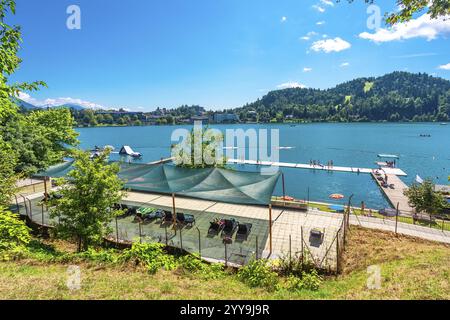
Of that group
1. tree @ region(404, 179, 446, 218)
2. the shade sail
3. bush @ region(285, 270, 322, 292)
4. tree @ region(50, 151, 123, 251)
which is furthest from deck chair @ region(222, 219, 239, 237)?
tree @ region(404, 179, 446, 218)

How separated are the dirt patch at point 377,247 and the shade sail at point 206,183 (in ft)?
12.2

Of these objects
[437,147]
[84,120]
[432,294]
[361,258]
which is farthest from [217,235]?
[84,120]

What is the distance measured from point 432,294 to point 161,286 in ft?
17.7

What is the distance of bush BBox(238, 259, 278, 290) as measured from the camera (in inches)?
270

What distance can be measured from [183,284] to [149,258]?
2334mm

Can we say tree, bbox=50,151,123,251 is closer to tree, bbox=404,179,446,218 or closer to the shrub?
the shrub

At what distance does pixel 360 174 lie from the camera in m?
37.3

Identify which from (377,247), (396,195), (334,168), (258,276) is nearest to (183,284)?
(258,276)

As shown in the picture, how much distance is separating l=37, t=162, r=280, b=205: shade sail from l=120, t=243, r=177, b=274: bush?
12.5ft

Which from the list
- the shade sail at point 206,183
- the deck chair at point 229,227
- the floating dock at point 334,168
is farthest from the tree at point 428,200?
the floating dock at point 334,168

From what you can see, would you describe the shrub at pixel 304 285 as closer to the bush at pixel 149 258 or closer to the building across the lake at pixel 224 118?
the bush at pixel 149 258

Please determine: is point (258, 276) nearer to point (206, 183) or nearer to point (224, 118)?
point (206, 183)
